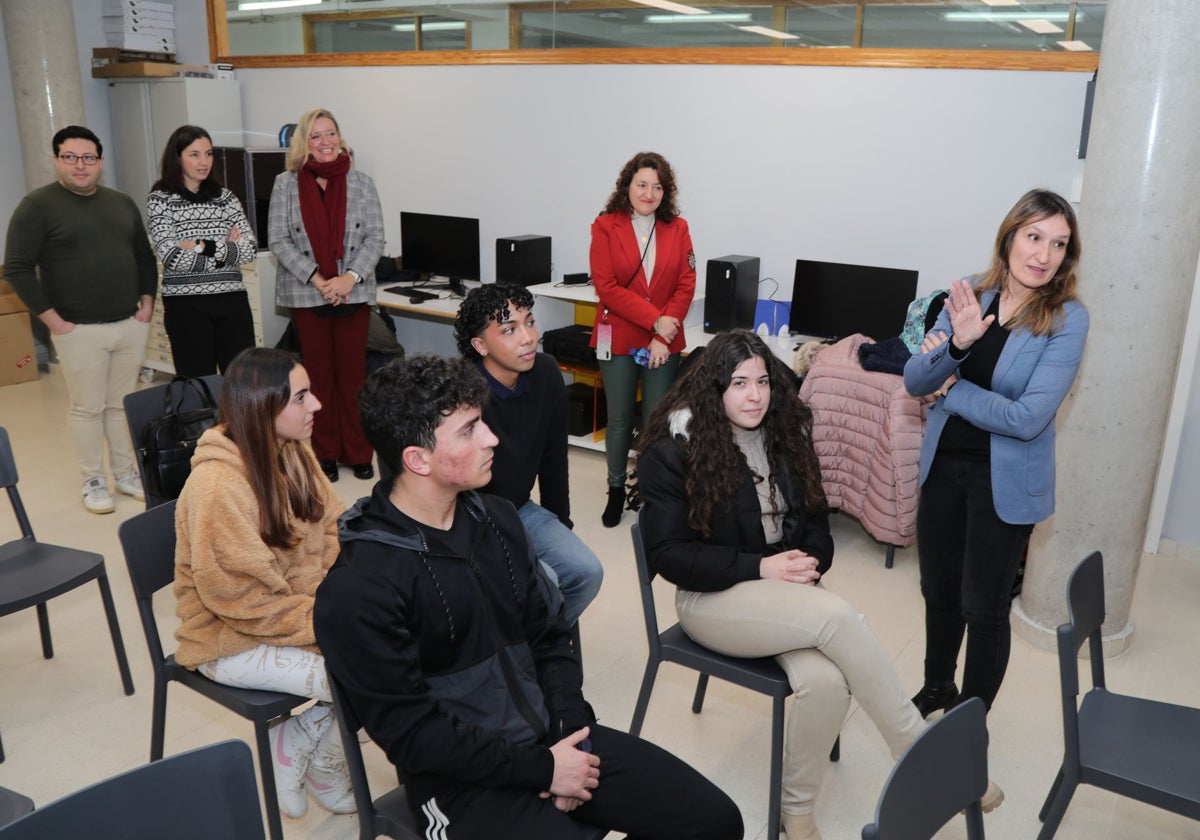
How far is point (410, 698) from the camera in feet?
5.60

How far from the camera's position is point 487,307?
8.84ft

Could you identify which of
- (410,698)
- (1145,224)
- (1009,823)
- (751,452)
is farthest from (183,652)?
(1145,224)

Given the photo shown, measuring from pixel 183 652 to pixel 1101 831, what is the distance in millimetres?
2255

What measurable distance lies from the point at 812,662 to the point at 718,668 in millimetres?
231

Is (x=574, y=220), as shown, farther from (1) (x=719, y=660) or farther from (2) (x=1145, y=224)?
(1) (x=719, y=660)

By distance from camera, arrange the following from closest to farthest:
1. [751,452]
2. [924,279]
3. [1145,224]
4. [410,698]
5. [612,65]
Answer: [410,698], [751,452], [1145,224], [924,279], [612,65]

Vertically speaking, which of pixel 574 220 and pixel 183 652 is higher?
pixel 574 220

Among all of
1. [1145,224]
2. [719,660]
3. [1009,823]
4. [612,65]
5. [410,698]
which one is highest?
[612,65]

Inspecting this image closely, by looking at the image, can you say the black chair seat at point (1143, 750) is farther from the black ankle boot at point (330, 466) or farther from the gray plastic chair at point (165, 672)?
the black ankle boot at point (330, 466)

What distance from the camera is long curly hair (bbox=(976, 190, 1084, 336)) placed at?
232 cm

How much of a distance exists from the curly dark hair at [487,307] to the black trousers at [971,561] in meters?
1.17

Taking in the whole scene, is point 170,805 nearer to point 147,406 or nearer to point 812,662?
point 812,662

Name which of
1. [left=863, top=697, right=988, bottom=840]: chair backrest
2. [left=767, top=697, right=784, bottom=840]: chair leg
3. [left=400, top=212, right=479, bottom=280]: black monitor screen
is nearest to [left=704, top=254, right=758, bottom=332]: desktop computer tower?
[left=400, top=212, right=479, bottom=280]: black monitor screen

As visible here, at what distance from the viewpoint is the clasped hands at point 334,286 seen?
4.55 m
